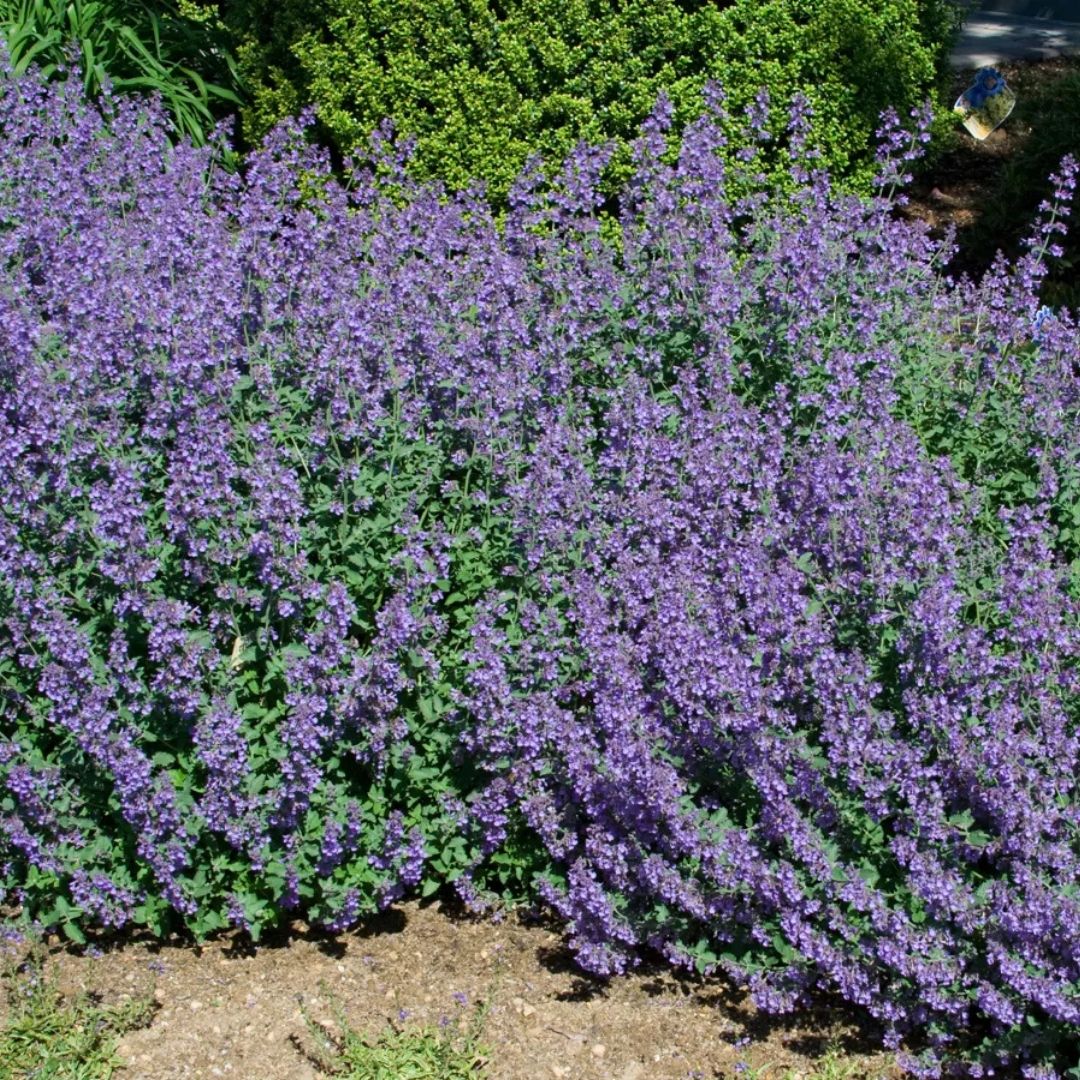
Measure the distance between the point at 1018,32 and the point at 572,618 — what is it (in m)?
10.1

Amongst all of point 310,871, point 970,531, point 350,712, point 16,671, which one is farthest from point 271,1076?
point 970,531

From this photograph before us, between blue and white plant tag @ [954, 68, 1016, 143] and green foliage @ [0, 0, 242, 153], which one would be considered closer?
blue and white plant tag @ [954, 68, 1016, 143]

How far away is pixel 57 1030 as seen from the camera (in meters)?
4.26

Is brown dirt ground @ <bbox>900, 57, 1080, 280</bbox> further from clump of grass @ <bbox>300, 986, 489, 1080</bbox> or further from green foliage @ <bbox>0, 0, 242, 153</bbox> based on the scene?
clump of grass @ <bbox>300, 986, 489, 1080</bbox>

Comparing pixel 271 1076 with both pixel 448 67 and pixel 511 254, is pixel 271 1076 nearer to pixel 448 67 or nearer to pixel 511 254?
pixel 511 254

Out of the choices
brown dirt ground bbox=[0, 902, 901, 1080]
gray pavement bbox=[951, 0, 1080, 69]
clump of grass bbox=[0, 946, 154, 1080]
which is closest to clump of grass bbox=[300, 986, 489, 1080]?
brown dirt ground bbox=[0, 902, 901, 1080]

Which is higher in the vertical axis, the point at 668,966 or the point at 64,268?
the point at 64,268

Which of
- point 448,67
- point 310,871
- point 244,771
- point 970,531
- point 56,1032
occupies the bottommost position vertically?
point 56,1032

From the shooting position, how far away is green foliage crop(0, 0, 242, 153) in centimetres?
882

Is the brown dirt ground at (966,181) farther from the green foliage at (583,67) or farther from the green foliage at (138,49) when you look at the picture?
the green foliage at (138,49)

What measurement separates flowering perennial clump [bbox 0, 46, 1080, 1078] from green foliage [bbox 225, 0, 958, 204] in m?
2.53

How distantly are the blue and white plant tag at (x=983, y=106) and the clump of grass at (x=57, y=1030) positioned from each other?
5997 mm

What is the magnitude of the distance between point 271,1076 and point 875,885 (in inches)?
62.0

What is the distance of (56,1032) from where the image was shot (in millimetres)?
4258
